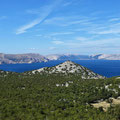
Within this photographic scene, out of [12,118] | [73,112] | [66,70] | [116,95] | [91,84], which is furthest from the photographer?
[66,70]

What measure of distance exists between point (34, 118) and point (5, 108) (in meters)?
11.0

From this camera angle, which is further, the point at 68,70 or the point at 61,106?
the point at 68,70

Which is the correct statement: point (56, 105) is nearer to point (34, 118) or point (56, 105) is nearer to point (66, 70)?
point (34, 118)

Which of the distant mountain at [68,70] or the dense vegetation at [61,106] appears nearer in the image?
the dense vegetation at [61,106]

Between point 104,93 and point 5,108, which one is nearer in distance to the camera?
point 5,108

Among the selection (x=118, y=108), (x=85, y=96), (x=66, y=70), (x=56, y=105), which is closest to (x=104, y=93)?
(x=85, y=96)

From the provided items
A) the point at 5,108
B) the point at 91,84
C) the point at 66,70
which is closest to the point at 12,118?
the point at 5,108

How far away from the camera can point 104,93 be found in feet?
231

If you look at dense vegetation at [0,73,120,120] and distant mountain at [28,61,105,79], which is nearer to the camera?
dense vegetation at [0,73,120,120]

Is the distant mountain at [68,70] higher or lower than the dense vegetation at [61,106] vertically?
higher

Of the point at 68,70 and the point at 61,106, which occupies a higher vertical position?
the point at 68,70

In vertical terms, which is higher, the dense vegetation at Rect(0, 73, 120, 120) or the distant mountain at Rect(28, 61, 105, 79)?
the distant mountain at Rect(28, 61, 105, 79)

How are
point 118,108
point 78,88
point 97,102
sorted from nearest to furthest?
point 118,108
point 97,102
point 78,88

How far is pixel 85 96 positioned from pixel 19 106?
2872cm
